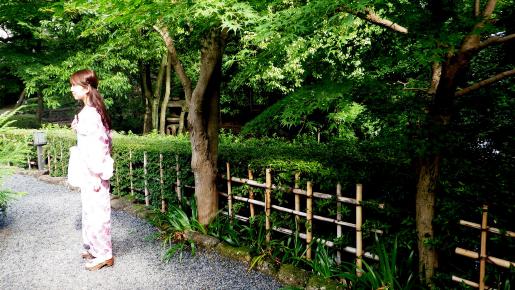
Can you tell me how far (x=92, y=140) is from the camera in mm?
3812

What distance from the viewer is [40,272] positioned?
409 cm

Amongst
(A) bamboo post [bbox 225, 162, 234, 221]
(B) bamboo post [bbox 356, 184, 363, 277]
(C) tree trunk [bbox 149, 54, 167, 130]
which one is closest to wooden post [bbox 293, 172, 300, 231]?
(B) bamboo post [bbox 356, 184, 363, 277]

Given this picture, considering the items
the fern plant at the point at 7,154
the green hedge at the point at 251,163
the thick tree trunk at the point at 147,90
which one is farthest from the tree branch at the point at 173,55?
the thick tree trunk at the point at 147,90

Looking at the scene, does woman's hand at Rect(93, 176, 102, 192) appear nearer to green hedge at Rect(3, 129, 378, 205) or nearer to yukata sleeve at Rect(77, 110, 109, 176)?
yukata sleeve at Rect(77, 110, 109, 176)

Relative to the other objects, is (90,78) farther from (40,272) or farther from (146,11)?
(40,272)

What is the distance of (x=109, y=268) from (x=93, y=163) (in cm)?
131

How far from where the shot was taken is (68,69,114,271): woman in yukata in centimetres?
379

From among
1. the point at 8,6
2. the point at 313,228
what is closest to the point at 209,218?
the point at 313,228

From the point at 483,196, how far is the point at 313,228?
1.84 metres

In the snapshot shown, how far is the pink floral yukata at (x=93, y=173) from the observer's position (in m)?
3.81

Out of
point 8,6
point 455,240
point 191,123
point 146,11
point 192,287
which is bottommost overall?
point 192,287

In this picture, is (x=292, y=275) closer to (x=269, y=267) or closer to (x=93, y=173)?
(x=269, y=267)

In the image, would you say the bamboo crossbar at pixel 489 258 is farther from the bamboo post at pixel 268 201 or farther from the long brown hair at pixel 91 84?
the long brown hair at pixel 91 84

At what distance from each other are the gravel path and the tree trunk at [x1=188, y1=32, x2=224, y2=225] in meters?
0.70
